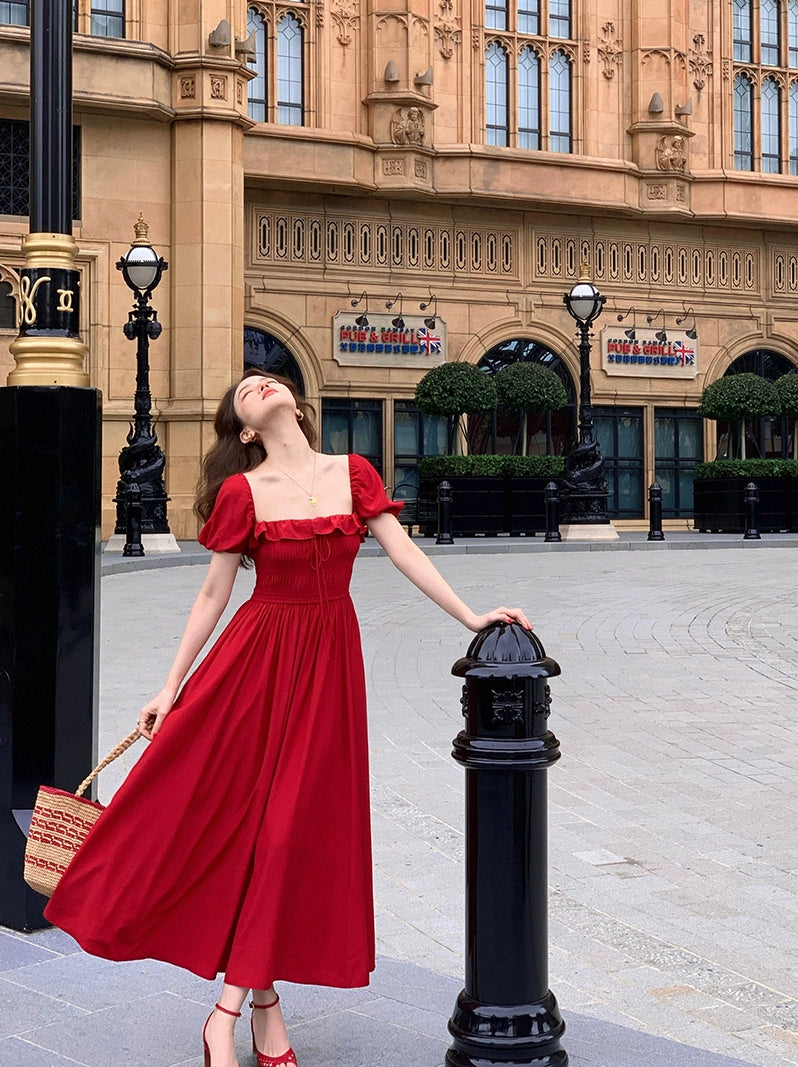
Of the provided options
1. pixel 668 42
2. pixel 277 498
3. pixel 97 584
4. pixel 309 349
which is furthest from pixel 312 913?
pixel 668 42

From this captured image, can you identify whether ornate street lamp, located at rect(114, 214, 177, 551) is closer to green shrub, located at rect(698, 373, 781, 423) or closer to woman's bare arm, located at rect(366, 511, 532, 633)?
green shrub, located at rect(698, 373, 781, 423)

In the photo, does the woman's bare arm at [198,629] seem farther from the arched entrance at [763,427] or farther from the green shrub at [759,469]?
the arched entrance at [763,427]

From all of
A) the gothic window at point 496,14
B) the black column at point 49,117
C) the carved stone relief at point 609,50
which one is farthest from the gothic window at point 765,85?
the black column at point 49,117

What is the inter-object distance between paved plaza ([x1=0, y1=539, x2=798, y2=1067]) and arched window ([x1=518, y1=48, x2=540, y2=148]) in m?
22.4

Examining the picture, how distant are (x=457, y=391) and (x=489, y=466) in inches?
65.7

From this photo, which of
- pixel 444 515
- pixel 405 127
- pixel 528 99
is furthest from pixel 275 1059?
pixel 528 99

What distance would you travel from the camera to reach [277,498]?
135 inches

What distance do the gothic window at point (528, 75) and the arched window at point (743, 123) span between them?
4.44 m

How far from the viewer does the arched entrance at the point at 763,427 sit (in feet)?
113

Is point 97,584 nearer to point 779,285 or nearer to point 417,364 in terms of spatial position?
point 417,364

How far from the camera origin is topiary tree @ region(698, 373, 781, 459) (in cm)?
2958

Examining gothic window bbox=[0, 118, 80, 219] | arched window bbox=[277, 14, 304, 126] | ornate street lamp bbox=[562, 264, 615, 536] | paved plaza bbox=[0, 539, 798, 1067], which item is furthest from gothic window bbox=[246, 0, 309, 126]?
paved plaza bbox=[0, 539, 798, 1067]

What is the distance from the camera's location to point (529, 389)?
28656 millimetres

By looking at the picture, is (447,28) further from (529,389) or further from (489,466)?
(489,466)
